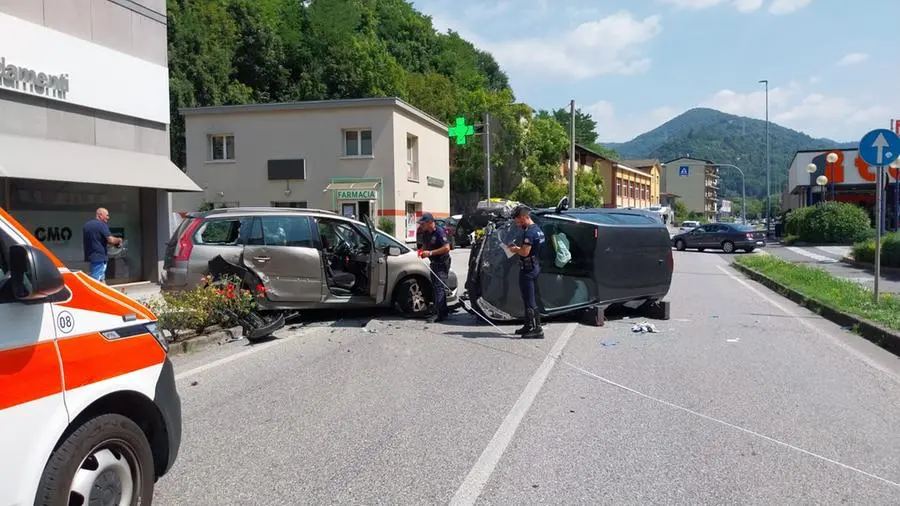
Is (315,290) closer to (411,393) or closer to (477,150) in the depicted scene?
(411,393)

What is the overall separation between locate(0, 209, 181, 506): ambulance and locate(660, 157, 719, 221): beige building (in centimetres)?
13438

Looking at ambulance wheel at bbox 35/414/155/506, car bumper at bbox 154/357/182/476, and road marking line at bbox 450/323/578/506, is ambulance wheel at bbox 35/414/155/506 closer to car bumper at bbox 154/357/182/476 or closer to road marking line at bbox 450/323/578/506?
car bumper at bbox 154/357/182/476

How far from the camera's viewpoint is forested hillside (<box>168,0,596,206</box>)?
45.5 meters

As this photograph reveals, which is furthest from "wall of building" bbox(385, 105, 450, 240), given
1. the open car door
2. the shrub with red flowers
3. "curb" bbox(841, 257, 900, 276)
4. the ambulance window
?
the ambulance window

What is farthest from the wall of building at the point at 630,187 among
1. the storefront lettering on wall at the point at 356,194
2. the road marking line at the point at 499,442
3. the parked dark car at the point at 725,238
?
the road marking line at the point at 499,442

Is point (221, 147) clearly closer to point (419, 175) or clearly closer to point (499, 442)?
point (419, 175)

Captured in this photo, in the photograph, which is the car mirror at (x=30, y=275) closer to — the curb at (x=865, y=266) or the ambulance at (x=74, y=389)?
the ambulance at (x=74, y=389)

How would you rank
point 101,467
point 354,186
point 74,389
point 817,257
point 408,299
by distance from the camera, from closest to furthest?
point 74,389 < point 101,467 < point 408,299 < point 817,257 < point 354,186

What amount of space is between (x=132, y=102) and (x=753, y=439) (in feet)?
46.2

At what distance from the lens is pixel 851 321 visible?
Result: 10477mm

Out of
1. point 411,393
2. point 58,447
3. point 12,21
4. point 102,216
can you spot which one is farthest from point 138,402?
point 12,21

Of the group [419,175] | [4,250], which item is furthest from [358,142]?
[4,250]

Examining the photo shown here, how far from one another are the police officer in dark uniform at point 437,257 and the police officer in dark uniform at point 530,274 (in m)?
1.67

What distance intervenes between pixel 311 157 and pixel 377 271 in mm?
25397
